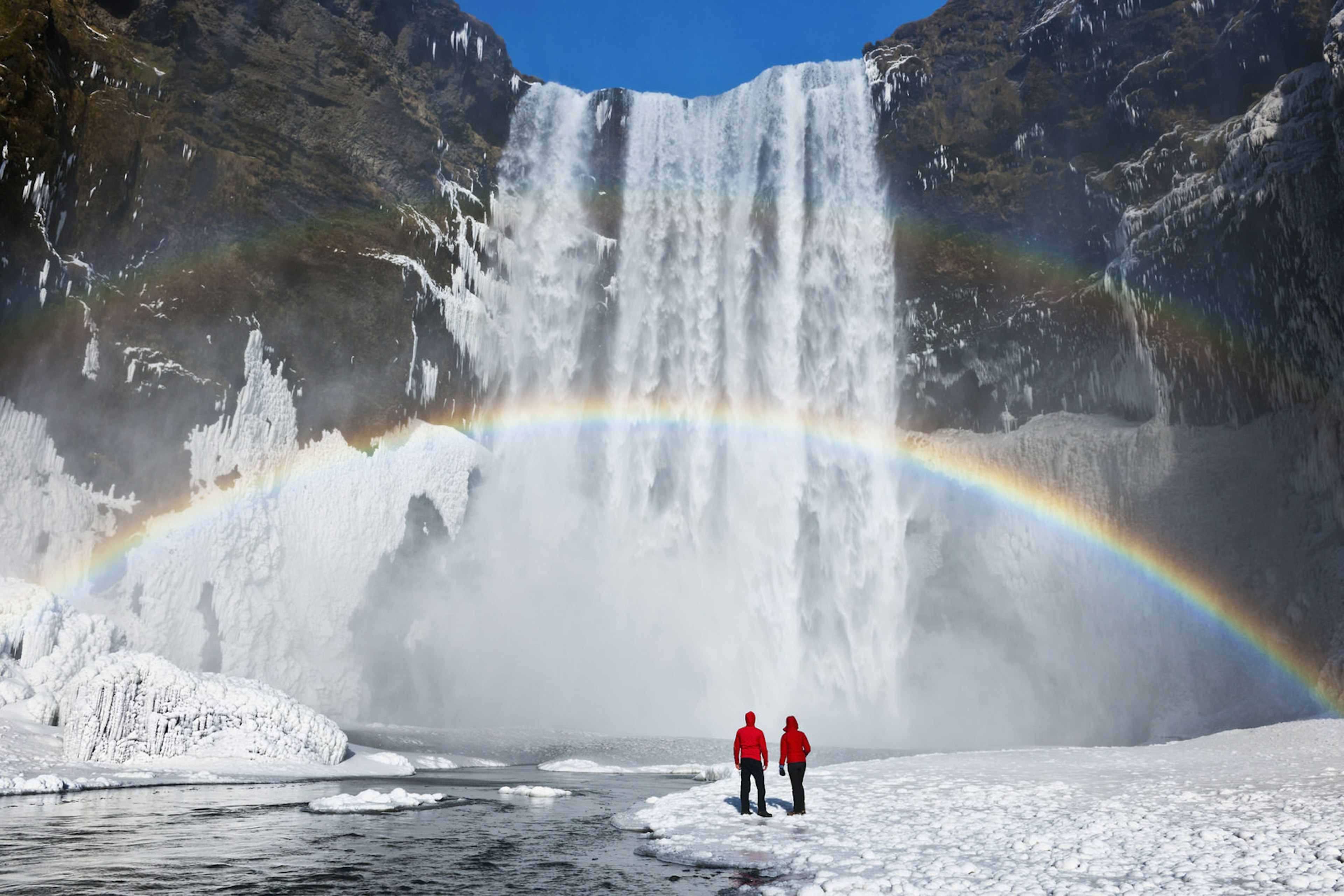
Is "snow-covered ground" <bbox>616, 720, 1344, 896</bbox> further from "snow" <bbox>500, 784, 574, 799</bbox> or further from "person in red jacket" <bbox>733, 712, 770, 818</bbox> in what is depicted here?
"snow" <bbox>500, 784, 574, 799</bbox>

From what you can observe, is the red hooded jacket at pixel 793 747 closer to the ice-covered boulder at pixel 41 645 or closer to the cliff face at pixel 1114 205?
the ice-covered boulder at pixel 41 645

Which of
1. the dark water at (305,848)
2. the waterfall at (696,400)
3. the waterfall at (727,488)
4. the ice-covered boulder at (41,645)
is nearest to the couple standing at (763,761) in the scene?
the dark water at (305,848)

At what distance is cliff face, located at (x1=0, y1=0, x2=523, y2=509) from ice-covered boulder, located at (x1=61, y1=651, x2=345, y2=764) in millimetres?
12899

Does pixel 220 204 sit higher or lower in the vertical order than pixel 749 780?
higher

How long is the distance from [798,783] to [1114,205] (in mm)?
29298

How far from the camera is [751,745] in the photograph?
1162cm

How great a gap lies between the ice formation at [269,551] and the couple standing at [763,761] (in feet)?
76.3

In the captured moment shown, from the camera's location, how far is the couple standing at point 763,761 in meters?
11.5

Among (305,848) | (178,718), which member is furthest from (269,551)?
(305,848)

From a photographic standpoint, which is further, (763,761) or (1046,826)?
(763,761)

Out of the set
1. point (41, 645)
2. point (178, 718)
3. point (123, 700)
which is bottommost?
point (178, 718)

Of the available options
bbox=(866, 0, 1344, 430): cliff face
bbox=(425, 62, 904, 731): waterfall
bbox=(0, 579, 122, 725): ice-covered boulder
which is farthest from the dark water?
bbox=(866, 0, 1344, 430): cliff face

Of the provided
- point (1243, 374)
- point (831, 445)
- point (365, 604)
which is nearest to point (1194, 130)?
point (1243, 374)

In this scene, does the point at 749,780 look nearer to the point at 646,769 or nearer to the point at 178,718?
the point at 178,718
